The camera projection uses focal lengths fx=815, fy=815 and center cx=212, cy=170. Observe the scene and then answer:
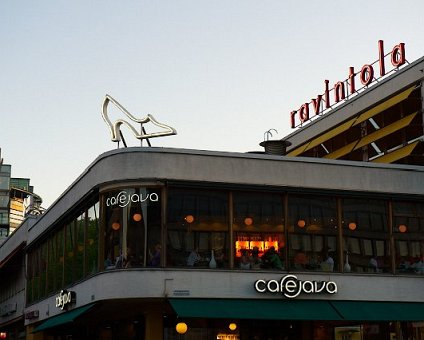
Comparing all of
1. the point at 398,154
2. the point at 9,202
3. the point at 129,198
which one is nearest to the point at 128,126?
the point at 129,198

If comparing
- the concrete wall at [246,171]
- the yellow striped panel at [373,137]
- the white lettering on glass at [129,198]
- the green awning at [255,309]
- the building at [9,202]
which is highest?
the building at [9,202]

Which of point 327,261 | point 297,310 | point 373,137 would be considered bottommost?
point 297,310

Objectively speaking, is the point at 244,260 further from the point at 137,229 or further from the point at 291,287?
the point at 137,229

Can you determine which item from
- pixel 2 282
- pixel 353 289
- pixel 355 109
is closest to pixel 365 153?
pixel 355 109

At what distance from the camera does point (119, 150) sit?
28172mm

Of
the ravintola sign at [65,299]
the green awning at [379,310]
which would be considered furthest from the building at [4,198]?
the green awning at [379,310]

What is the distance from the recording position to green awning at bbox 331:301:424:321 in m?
28.7

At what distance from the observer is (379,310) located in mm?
29406

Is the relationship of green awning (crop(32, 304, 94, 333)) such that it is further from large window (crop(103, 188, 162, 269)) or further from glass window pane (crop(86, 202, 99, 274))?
large window (crop(103, 188, 162, 269))

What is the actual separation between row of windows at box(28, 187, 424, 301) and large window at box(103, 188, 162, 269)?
3 cm

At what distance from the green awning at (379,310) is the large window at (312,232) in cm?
149

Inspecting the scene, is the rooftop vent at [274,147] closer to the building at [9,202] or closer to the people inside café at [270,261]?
the people inside café at [270,261]

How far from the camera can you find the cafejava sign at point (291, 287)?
28.0 metres

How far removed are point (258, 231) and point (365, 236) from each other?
4.39m
